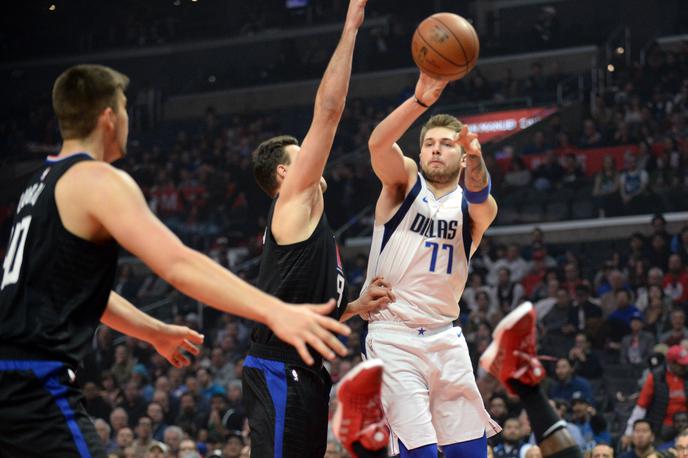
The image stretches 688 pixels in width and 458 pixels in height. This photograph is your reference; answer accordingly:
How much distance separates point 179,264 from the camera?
3273mm

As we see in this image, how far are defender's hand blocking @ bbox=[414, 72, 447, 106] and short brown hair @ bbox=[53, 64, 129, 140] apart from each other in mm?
2103

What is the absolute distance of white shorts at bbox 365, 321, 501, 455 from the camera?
18.0 ft

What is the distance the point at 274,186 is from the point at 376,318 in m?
1.06

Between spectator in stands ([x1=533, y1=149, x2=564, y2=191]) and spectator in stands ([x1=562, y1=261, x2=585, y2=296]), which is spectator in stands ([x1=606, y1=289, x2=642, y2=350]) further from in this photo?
spectator in stands ([x1=533, y1=149, x2=564, y2=191])

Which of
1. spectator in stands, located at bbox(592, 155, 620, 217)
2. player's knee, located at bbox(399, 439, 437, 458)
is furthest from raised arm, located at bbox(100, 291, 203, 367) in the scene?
spectator in stands, located at bbox(592, 155, 620, 217)

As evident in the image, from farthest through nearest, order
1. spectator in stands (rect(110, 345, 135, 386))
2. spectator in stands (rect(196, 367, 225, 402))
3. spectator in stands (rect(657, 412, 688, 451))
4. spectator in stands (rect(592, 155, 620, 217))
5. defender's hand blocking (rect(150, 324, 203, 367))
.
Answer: spectator in stands (rect(592, 155, 620, 217)) → spectator in stands (rect(110, 345, 135, 386)) → spectator in stands (rect(196, 367, 225, 402)) → spectator in stands (rect(657, 412, 688, 451)) → defender's hand blocking (rect(150, 324, 203, 367))

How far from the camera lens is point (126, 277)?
18250mm

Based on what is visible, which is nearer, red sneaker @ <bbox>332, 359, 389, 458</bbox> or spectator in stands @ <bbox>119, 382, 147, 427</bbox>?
red sneaker @ <bbox>332, 359, 389, 458</bbox>

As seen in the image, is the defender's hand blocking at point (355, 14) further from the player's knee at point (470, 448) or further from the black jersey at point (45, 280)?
the player's knee at point (470, 448)

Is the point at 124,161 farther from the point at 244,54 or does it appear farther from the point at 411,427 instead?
the point at 411,427

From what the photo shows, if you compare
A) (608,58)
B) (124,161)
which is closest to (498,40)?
(608,58)

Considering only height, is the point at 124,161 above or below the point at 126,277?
above

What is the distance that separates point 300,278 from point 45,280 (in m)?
1.63

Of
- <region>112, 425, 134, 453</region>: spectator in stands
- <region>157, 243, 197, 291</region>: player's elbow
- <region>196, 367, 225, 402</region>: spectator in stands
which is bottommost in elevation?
<region>112, 425, 134, 453</region>: spectator in stands
